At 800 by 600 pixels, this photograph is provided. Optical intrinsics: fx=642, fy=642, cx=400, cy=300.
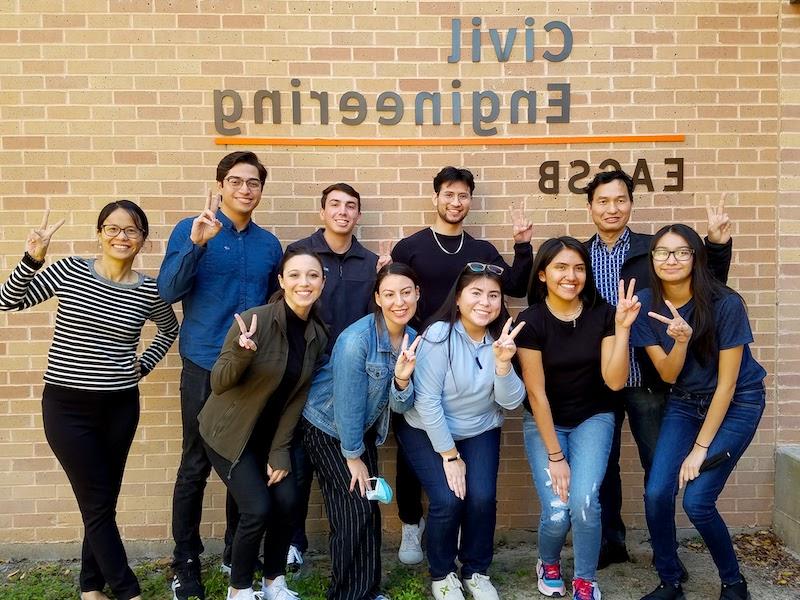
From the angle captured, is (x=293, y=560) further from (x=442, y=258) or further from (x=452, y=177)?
(x=452, y=177)

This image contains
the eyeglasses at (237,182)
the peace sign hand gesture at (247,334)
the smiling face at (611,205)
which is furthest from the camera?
the smiling face at (611,205)

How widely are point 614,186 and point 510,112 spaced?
895 mm

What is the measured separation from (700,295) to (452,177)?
1.47 meters

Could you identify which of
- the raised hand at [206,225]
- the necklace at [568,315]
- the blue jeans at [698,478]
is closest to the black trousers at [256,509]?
the raised hand at [206,225]

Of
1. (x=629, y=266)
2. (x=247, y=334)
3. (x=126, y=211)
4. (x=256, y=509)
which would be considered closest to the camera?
(x=247, y=334)

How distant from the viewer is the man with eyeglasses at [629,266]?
3469 mm

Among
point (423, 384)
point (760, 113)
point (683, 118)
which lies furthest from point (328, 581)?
point (760, 113)

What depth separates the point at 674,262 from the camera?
3.13 metres

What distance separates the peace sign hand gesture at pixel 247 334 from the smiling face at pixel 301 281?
0.20m

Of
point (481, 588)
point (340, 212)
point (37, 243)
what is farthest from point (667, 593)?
point (37, 243)

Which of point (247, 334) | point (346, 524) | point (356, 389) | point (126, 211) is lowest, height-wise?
point (346, 524)

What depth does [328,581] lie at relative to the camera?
3562 mm

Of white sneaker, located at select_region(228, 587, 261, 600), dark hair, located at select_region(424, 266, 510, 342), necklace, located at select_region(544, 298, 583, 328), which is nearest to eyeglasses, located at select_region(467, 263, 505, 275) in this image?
dark hair, located at select_region(424, 266, 510, 342)

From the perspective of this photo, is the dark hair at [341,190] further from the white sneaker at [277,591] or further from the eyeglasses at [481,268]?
the white sneaker at [277,591]
